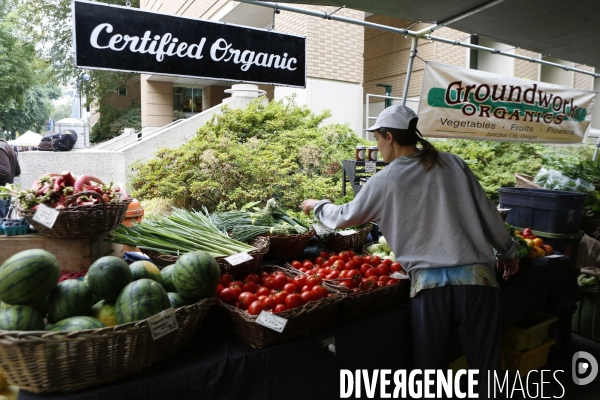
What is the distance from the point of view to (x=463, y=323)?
2.33 meters

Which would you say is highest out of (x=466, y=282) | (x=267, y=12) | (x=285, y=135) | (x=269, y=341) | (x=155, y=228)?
(x=267, y=12)

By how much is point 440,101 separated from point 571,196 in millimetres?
1743

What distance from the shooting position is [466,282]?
227cm

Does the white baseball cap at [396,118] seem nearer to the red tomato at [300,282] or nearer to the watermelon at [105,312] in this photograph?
the red tomato at [300,282]

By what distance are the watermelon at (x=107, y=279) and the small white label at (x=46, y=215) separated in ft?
2.06

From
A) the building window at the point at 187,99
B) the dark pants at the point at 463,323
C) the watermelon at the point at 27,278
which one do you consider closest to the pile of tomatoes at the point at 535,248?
the dark pants at the point at 463,323

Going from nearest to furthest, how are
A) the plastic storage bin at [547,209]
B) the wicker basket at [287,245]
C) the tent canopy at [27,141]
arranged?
1. the wicker basket at [287,245]
2. the plastic storage bin at [547,209]
3. the tent canopy at [27,141]

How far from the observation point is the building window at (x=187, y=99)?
22.3 metres

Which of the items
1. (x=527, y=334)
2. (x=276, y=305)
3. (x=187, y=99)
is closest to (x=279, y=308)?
(x=276, y=305)

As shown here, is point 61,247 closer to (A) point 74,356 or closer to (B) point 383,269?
(A) point 74,356

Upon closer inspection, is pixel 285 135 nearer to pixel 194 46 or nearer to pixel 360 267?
pixel 194 46

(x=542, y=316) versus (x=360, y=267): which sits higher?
(x=360, y=267)

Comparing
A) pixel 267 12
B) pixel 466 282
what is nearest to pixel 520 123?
pixel 466 282

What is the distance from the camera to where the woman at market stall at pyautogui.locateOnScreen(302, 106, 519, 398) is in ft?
7.45
